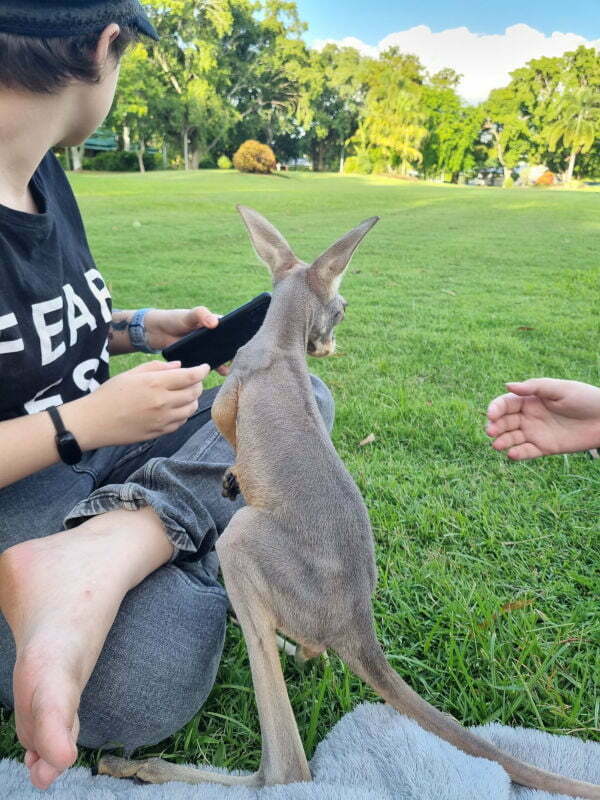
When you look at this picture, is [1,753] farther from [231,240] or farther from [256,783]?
[231,240]

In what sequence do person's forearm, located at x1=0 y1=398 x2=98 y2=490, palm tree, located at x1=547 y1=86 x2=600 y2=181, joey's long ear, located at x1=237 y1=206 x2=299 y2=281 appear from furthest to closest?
1. palm tree, located at x1=547 y1=86 x2=600 y2=181
2. joey's long ear, located at x1=237 y1=206 x2=299 y2=281
3. person's forearm, located at x1=0 y1=398 x2=98 y2=490

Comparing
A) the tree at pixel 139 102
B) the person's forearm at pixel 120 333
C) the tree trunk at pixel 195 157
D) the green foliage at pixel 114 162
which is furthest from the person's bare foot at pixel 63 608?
the tree trunk at pixel 195 157

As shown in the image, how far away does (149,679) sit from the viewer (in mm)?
1436

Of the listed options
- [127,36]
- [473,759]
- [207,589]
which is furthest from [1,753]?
[127,36]

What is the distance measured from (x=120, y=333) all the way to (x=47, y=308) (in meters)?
0.73

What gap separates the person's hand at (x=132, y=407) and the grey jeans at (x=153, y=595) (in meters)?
0.14

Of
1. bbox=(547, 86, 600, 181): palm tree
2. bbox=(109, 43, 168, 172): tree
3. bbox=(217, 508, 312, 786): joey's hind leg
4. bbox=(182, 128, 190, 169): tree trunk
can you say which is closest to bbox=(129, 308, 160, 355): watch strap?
bbox=(217, 508, 312, 786): joey's hind leg

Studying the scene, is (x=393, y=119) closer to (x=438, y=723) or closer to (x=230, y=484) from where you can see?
(x=230, y=484)

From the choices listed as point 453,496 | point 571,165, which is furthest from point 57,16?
point 571,165

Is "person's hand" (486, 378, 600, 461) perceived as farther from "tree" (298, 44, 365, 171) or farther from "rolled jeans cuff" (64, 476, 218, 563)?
"tree" (298, 44, 365, 171)

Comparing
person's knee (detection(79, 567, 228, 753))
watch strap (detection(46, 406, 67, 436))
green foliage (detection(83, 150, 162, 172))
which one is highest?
watch strap (detection(46, 406, 67, 436))

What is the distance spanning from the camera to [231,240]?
8977 mm

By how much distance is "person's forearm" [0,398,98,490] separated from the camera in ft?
5.03

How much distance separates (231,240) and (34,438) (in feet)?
25.6
